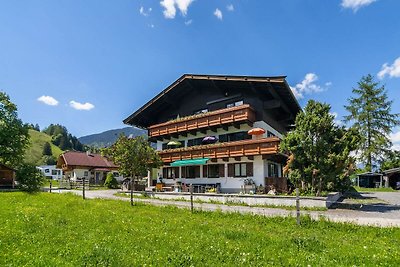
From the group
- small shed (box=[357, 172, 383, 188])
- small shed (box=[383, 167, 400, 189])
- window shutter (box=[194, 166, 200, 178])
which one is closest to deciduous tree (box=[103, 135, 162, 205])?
window shutter (box=[194, 166, 200, 178])

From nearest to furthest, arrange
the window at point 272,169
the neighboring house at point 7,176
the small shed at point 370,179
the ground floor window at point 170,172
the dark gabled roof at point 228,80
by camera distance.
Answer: the dark gabled roof at point 228,80, the window at point 272,169, the ground floor window at point 170,172, the neighboring house at point 7,176, the small shed at point 370,179

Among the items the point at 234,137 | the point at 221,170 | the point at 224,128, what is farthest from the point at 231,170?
the point at 224,128

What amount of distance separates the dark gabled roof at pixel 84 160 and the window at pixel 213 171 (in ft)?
121

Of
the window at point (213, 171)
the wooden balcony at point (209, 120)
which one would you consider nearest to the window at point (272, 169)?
the wooden balcony at point (209, 120)

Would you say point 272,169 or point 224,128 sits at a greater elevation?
point 224,128

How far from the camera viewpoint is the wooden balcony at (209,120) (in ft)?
97.5

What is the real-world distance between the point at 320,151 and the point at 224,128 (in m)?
13.9

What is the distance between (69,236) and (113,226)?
80.9 inches

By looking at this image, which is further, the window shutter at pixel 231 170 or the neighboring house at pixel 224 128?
the window shutter at pixel 231 170

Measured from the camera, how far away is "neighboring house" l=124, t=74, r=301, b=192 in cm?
2911

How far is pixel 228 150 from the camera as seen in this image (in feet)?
97.5

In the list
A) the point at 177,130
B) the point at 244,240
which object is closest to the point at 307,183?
the point at 244,240

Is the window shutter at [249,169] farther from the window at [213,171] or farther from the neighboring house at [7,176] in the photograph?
the neighboring house at [7,176]

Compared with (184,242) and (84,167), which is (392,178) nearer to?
(184,242)
